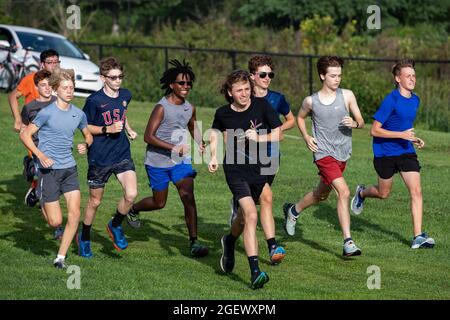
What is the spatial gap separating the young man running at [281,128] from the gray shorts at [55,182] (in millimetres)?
1569

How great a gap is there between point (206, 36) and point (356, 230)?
81.4 feet

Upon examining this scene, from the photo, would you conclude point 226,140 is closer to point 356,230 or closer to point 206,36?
point 356,230

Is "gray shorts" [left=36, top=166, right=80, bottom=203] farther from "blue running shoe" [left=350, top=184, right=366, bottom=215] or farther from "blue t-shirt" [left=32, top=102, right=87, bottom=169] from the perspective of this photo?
"blue running shoe" [left=350, top=184, right=366, bottom=215]

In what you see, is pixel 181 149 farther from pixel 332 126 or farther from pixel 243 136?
pixel 332 126

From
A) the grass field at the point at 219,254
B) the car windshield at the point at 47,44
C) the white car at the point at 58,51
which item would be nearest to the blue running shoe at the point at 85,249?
the grass field at the point at 219,254

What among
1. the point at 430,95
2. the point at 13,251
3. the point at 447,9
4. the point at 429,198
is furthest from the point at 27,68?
the point at 447,9

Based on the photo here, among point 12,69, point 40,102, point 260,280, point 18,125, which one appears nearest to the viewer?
point 260,280

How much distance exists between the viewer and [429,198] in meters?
15.9

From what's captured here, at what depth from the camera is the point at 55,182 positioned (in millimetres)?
11062

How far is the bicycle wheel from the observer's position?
2758cm

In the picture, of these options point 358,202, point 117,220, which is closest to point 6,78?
point 358,202

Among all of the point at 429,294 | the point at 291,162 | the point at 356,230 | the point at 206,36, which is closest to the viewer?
the point at 429,294

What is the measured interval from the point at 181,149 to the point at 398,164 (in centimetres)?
253

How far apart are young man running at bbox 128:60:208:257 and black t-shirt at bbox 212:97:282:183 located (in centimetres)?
109
